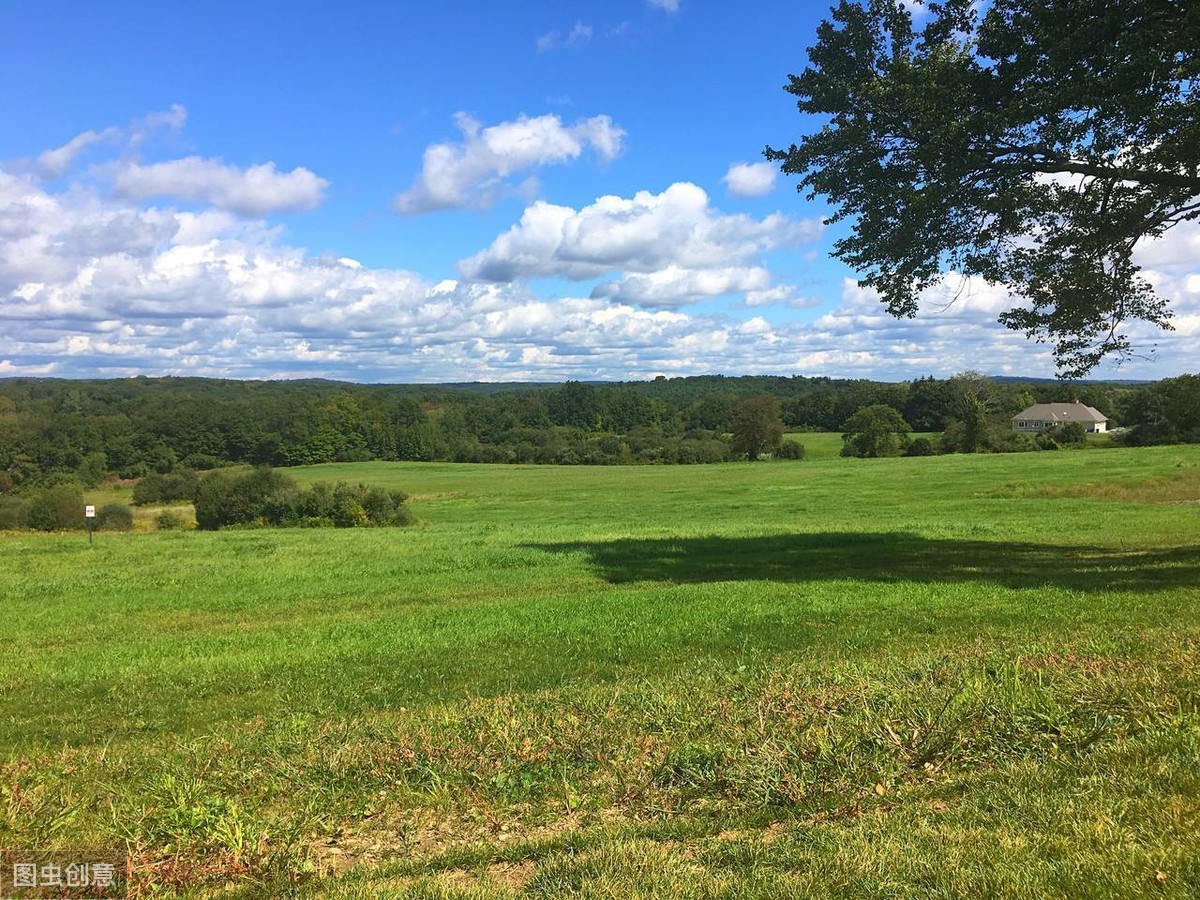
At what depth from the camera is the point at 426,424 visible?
117m

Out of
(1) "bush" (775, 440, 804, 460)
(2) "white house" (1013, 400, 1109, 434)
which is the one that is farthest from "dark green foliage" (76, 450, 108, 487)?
(2) "white house" (1013, 400, 1109, 434)

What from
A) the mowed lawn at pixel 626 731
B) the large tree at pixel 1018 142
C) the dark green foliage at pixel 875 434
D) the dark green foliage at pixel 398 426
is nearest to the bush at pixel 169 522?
the dark green foliage at pixel 398 426

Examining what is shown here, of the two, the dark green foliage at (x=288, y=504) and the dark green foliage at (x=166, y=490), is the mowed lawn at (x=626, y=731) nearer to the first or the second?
the dark green foliage at (x=288, y=504)

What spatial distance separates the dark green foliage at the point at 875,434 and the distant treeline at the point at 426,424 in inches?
275

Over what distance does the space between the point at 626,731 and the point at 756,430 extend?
93588 mm

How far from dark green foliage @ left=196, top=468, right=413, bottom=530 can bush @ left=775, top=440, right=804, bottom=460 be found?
197ft

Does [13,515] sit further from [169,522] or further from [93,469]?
[93,469]

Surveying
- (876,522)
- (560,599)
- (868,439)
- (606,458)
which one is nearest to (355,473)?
(606,458)

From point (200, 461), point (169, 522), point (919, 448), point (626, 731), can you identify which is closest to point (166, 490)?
point (169, 522)

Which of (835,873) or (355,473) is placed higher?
(835,873)

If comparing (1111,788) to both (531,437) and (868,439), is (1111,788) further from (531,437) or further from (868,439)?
(531,437)

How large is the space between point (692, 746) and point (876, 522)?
24921mm

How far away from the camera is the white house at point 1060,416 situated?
109m

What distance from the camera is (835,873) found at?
361cm
